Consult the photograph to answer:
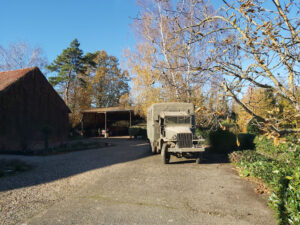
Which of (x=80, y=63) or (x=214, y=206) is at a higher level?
(x=80, y=63)

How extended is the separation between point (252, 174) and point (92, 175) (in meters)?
5.27

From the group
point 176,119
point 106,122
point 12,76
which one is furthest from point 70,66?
point 176,119

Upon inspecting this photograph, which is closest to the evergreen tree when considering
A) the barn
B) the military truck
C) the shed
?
the shed

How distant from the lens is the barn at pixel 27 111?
47.4 feet

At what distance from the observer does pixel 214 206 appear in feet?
15.9

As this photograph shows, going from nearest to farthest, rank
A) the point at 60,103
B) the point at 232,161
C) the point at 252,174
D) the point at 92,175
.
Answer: the point at 252,174
the point at 92,175
the point at 232,161
the point at 60,103

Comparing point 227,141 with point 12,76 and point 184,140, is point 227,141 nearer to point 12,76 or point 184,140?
point 184,140

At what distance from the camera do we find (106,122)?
32.0m

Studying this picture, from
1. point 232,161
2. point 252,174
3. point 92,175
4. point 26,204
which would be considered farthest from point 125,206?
point 232,161

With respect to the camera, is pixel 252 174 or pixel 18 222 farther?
pixel 252 174

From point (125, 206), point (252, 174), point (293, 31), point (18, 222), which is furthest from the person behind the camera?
point (252, 174)

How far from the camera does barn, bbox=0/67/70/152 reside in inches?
568

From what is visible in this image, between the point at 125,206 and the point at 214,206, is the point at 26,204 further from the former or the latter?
the point at 214,206

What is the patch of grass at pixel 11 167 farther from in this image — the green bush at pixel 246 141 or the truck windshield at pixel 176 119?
A: the green bush at pixel 246 141
